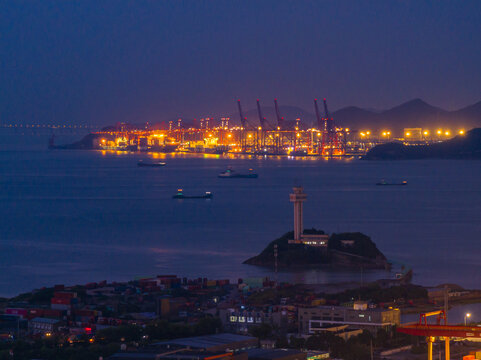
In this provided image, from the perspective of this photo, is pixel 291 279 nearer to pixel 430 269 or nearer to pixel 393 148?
pixel 430 269

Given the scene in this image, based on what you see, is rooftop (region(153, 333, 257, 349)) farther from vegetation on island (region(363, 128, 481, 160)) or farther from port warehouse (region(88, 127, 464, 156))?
vegetation on island (region(363, 128, 481, 160))

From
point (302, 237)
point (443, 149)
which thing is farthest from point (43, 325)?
point (443, 149)

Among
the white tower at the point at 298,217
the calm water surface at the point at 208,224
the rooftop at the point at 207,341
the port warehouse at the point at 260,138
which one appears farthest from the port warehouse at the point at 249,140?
the rooftop at the point at 207,341

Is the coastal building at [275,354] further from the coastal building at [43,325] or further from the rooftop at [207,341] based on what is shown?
the coastal building at [43,325]

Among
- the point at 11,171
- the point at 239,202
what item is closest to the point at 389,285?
the point at 239,202

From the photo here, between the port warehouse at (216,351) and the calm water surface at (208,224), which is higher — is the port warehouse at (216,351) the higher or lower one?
the lower one
